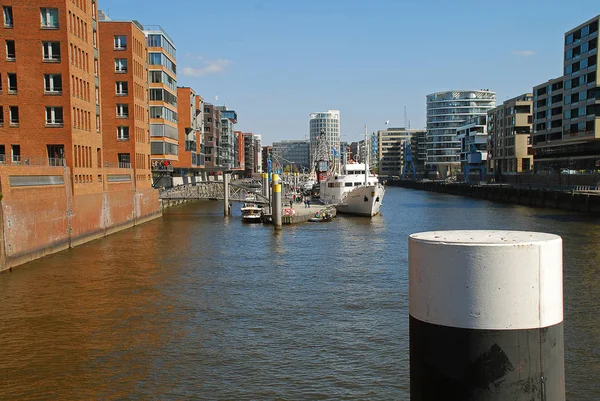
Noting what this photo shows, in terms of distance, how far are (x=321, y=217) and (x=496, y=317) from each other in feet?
213

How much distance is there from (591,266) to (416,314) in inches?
1333

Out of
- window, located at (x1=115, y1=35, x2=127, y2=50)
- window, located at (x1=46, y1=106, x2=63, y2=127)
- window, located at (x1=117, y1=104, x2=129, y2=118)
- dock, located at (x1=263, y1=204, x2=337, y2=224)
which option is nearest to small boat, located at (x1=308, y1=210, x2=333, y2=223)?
dock, located at (x1=263, y1=204, x2=337, y2=224)

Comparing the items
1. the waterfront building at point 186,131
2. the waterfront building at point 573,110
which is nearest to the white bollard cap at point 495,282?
the waterfront building at point 573,110

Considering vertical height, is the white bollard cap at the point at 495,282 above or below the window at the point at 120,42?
below

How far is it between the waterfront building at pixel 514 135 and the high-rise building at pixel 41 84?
4504 inches

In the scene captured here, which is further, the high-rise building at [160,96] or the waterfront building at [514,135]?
the waterfront building at [514,135]

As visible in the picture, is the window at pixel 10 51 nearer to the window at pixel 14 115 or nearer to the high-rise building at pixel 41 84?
the high-rise building at pixel 41 84

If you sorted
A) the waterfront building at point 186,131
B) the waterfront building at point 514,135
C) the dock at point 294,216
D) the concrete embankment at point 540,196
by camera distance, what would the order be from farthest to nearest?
the waterfront building at point 514,135 → the waterfront building at point 186,131 → the concrete embankment at point 540,196 → the dock at point 294,216

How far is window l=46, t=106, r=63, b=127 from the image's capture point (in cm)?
4650

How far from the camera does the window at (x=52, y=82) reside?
152ft

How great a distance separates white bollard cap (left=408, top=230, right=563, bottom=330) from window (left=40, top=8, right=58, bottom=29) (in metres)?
48.2

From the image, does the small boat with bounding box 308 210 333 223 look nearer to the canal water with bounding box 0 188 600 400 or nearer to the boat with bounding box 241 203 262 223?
the boat with bounding box 241 203 262 223

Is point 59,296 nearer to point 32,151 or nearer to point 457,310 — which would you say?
point 32,151

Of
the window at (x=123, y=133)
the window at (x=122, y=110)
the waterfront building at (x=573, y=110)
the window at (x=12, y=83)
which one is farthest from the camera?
the waterfront building at (x=573, y=110)
